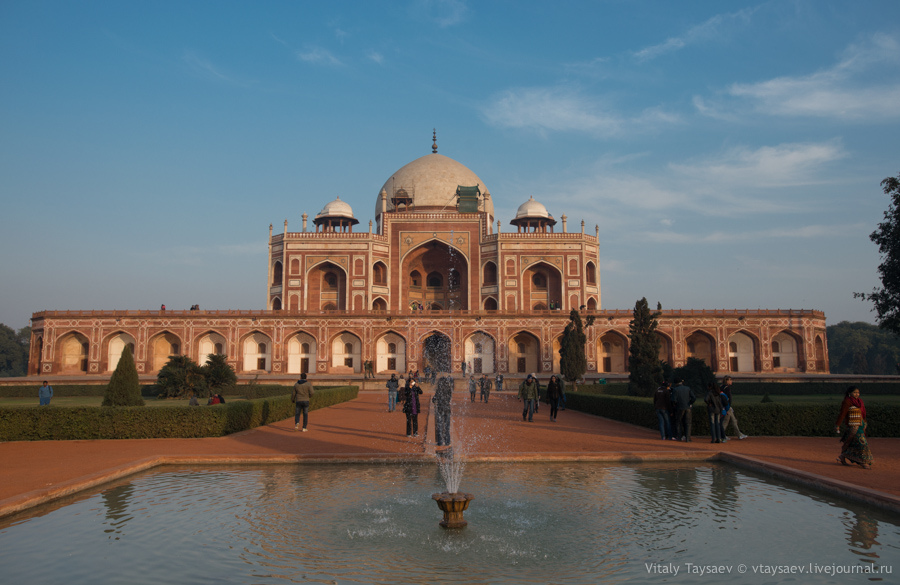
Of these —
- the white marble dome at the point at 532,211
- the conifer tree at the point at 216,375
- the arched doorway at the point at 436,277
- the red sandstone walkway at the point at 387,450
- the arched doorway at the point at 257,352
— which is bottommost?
the red sandstone walkway at the point at 387,450

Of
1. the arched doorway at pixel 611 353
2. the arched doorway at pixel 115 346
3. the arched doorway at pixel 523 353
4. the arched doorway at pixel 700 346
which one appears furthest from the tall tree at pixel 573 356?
the arched doorway at pixel 115 346

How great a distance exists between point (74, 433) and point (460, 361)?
84.0 ft

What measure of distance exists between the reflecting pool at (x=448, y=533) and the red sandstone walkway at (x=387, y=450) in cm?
52

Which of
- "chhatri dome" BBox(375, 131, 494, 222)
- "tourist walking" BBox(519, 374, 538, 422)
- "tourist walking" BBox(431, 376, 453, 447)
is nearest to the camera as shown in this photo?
"tourist walking" BBox(431, 376, 453, 447)

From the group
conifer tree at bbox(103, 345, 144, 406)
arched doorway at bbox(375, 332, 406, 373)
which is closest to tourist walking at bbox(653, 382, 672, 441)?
conifer tree at bbox(103, 345, 144, 406)

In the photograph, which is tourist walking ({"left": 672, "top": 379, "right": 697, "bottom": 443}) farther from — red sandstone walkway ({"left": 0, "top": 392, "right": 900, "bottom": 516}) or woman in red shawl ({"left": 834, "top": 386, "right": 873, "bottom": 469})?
woman in red shawl ({"left": 834, "top": 386, "right": 873, "bottom": 469})

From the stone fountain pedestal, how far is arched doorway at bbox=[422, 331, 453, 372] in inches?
1194

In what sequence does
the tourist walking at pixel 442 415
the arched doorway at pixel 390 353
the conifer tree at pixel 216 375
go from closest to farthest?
the tourist walking at pixel 442 415, the conifer tree at pixel 216 375, the arched doorway at pixel 390 353

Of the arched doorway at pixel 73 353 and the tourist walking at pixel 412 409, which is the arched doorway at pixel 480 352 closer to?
the arched doorway at pixel 73 353

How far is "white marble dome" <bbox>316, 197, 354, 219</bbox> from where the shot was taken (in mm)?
44219

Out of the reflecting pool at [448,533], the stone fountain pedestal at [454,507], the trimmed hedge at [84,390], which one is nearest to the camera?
the reflecting pool at [448,533]

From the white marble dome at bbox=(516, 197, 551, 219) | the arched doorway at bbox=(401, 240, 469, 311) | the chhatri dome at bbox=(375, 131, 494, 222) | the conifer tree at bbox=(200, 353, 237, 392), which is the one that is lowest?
the conifer tree at bbox=(200, 353, 237, 392)

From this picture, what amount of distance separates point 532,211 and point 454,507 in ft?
133

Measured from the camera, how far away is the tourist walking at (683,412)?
409 inches
